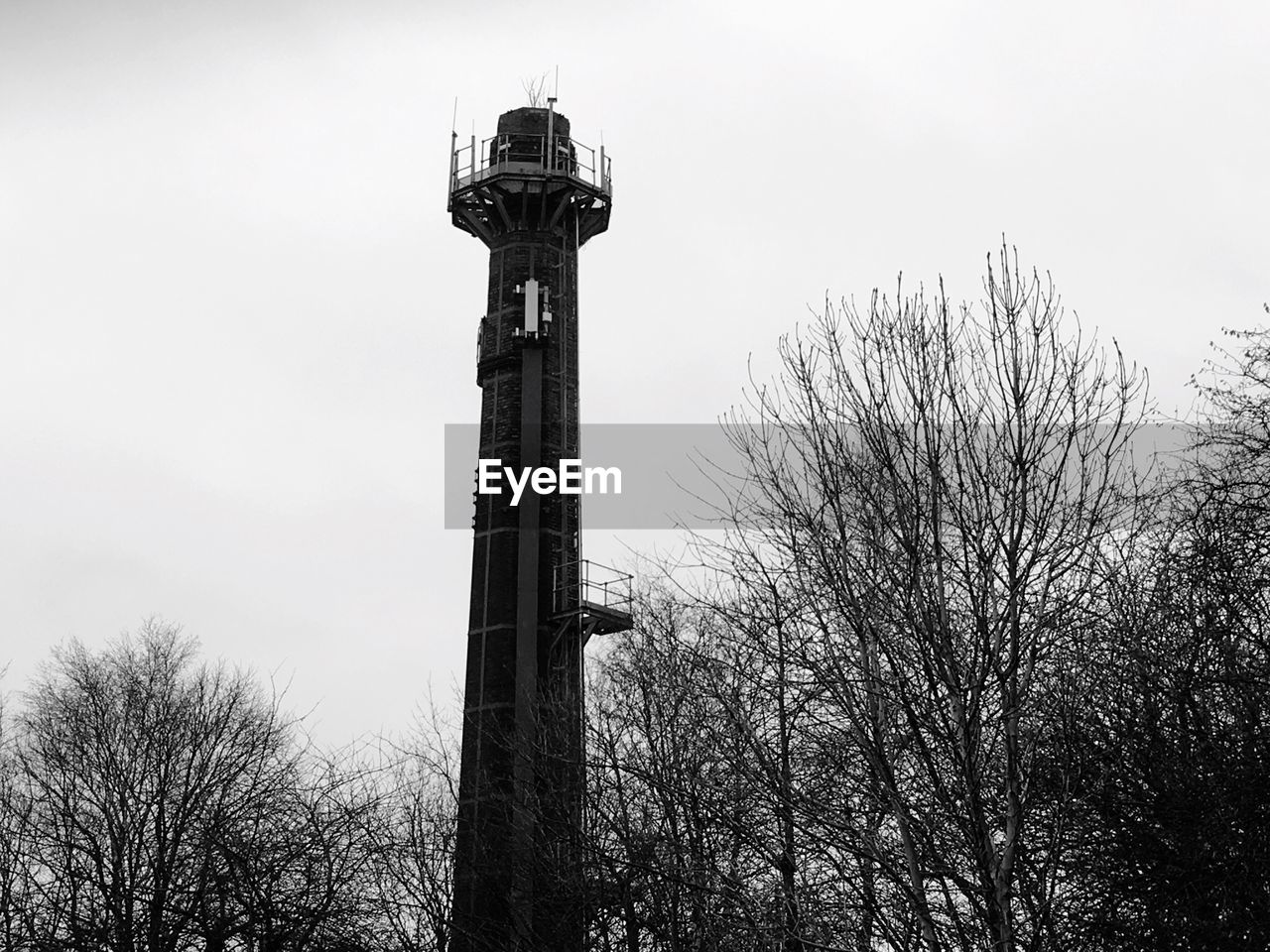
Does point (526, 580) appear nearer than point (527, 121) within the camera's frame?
Yes

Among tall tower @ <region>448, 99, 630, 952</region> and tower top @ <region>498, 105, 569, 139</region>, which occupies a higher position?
tower top @ <region>498, 105, 569, 139</region>

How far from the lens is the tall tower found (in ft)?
90.9

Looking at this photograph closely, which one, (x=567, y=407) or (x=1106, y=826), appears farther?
(x=567, y=407)

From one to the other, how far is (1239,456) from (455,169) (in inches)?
1182

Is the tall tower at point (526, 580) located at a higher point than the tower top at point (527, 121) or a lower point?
lower

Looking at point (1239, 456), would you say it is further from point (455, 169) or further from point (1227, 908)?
point (455, 169)

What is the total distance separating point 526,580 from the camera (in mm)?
34812

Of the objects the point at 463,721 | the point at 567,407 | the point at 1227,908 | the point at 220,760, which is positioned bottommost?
the point at 1227,908

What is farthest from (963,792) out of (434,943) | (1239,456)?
(434,943)

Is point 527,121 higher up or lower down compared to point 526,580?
higher up

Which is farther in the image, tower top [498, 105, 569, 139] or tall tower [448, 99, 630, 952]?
tower top [498, 105, 569, 139]

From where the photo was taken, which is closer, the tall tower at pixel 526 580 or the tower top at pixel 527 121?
the tall tower at pixel 526 580

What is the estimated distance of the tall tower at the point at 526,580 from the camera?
27.7 meters

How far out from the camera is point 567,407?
123ft
